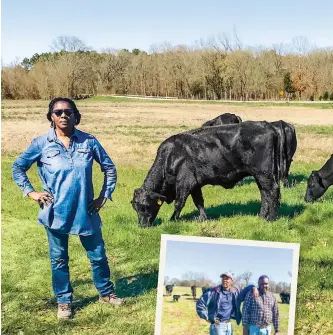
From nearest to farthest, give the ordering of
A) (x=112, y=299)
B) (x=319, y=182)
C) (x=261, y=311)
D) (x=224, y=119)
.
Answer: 1. (x=261, y=311)
2. (x=112, y=299)
3. (x=224, y=119)
4. (x=319, y=182)

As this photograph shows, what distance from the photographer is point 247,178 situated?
4441 mm

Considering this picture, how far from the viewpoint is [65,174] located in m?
3.17

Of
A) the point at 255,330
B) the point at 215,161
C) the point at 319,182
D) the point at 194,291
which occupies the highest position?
the point at 215,161

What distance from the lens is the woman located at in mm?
3158

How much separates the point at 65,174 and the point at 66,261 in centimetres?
52

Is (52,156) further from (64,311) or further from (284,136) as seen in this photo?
(284,136)

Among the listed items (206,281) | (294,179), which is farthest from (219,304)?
(294,179)

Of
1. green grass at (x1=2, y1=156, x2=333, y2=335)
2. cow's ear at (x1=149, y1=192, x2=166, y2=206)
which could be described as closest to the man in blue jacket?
green grass at (x1=2, y1=156, x2=333, y2=335)

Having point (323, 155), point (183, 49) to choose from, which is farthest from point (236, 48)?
point (323, 155)

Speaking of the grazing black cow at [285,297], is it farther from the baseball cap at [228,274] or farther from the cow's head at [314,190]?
the cow's head at [314,190]

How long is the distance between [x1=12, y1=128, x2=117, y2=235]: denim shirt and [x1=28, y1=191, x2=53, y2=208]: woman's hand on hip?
0.07ft

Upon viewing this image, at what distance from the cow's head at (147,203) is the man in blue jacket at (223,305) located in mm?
864

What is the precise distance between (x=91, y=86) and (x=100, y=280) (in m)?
1.27

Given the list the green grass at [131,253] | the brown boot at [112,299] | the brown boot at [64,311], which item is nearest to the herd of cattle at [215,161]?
the green grass at [131,253]
